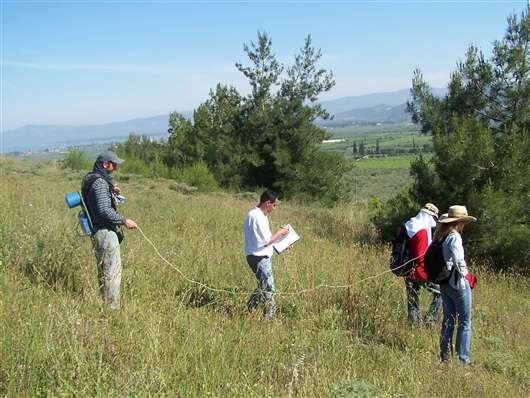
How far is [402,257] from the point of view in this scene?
5.68 metres

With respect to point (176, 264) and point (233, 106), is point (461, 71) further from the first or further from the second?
point (233, 106)

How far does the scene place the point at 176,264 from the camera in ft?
20.4

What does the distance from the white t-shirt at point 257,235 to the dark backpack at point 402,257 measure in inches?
60.4

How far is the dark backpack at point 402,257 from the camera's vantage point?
5629 millimetres

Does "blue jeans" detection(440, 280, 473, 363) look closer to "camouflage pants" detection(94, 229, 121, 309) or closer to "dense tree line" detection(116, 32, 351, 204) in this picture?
"camouflage pants" detection(94, 229, 121, 309)

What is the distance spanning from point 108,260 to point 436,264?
3273mm

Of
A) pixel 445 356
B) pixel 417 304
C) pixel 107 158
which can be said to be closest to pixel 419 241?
pixel 417 304

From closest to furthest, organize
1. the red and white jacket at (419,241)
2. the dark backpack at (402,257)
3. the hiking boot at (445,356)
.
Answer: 1. the hiking boot at (445,356)
2. the red and white jacket at (419,241)
3. the dark backpack at (402,257)

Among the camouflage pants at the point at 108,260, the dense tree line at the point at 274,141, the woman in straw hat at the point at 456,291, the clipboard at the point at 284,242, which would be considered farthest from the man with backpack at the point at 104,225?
the dense tree line at the point at 274,141

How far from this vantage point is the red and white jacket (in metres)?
5.53

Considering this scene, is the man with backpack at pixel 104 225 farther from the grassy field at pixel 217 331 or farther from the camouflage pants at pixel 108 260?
the grassy field at pixel 217 331

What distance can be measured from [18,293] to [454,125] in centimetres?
905

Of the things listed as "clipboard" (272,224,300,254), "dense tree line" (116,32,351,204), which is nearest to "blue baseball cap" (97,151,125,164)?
"clipboard" (272,224,300,254)

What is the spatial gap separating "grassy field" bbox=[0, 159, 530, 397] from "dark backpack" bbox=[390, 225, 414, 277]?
0.35 m
